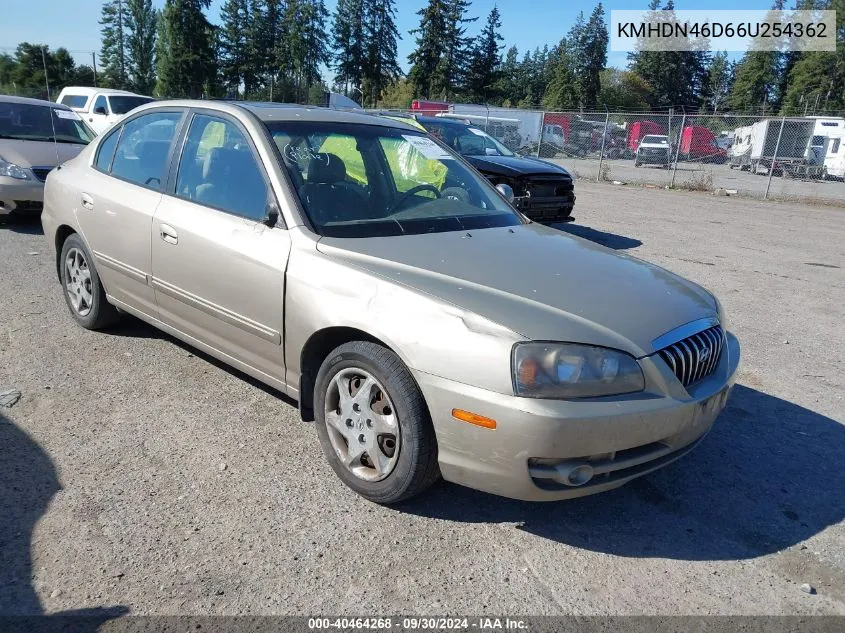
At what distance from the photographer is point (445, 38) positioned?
75.9 meters

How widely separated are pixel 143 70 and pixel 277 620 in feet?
295

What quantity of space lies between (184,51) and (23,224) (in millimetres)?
60491

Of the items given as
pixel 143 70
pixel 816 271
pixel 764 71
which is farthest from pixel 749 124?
pixel 143 70

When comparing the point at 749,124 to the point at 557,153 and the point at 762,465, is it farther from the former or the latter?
the point at 762,465

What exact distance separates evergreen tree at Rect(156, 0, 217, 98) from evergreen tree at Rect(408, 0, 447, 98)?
76.5 feet

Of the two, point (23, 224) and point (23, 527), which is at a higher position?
point (23, 527)

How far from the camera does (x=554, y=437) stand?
246 cm

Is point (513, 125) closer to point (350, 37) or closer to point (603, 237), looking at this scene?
point (603, 237)

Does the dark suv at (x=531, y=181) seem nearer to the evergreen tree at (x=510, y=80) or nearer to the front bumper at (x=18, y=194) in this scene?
the front bumper at (x=18, y=194)

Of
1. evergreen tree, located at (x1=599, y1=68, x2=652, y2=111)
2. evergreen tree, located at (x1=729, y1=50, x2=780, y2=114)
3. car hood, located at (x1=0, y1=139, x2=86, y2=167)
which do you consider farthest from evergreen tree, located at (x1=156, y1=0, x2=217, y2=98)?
evergreen tree, located at (x1=729, y1=50, x2=780, y2=114)

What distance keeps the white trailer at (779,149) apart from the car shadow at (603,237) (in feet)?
35.9

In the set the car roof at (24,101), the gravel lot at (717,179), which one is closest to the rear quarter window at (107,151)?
the car roof at (24,101)

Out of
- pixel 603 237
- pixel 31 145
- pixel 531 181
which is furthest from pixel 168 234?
pixel 603 237

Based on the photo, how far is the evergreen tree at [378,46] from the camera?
3216 inches
